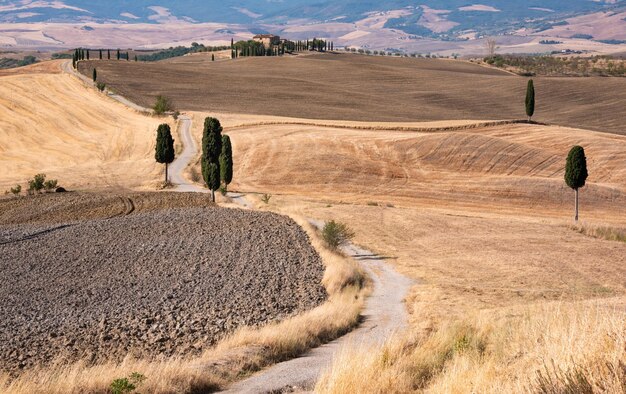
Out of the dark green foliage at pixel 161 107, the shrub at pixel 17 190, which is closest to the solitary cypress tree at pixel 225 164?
the shrub at pixel 17 190

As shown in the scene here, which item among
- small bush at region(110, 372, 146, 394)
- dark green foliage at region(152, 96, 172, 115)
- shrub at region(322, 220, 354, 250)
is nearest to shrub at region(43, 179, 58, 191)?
shrub at region(322, 220, 354, 250)

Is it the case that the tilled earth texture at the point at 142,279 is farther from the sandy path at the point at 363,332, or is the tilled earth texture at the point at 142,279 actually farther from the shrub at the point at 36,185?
the shrub at the point at 36,185

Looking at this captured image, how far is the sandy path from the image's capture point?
16047 millimetres

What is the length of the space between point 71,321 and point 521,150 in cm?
6072

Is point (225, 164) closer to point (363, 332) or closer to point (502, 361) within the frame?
point (363, 332)

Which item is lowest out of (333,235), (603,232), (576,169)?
(603,232)

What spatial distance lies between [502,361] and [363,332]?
9714mm

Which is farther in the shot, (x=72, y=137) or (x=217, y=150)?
(x=72, y=137)

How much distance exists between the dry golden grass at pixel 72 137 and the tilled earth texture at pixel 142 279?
57.8 feet

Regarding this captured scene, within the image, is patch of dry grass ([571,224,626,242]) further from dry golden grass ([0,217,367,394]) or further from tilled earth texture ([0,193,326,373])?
dry golden grass ([0,217,367,394])

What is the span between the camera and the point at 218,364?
57.0 ft

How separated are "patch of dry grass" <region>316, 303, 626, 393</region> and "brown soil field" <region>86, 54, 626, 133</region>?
3598 inches

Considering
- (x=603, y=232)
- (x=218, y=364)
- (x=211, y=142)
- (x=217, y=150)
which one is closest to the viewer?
(x=218, y=364)

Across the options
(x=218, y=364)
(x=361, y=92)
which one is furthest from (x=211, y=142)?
(x=361, y=92)
